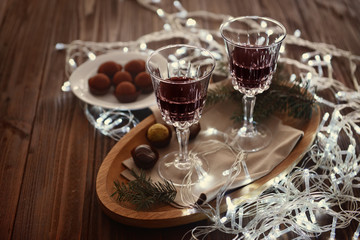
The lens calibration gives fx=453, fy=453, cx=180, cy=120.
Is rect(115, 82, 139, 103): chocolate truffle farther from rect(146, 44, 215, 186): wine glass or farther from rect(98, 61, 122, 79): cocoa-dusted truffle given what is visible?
rect(146, 44, 215, 186): wine glass

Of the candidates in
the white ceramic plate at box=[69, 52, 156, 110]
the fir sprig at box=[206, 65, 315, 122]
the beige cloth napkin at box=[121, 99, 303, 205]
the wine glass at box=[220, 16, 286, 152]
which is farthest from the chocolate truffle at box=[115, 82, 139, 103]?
the wine glass at box=[220, 16, 286, 152]

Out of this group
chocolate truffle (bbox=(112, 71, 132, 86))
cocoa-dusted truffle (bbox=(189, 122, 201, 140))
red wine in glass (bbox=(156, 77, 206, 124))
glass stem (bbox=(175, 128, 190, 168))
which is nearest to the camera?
red wine in glass (bbox=(156, 77, 206, 124))

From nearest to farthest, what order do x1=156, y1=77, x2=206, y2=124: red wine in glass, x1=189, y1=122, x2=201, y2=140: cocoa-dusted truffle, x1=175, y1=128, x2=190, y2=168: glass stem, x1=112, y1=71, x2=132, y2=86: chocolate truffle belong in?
x1=156, y1=77, x2=206, y2=124: red wine in glass, x1=175, y1=128, x2=190, y2=168: glass stem, x1=189, y1=122, x2=201, y2=140: cocoa-dusted truffle, x1=112, y1=71, x2=132, y2=86: chocolate truffle

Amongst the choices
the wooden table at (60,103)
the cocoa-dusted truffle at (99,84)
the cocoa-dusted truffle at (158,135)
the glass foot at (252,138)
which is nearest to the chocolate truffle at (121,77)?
the cocoa-dusted truffle at (99,84)

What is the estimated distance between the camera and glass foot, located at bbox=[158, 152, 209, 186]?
1.17 m

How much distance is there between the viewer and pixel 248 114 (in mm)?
1301

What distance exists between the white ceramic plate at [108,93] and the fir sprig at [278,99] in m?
0.22

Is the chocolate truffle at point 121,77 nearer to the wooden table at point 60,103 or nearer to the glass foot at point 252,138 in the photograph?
the wooden table at point 60,103

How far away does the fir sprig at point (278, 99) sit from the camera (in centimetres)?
130

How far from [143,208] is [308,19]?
119 centimetres

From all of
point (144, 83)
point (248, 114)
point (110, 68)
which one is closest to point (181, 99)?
point (248, 114)

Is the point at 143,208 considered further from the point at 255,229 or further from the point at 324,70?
the point at 324,70

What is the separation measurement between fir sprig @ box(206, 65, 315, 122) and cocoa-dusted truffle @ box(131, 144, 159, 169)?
0.27 meters

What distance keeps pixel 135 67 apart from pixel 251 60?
504 mm
